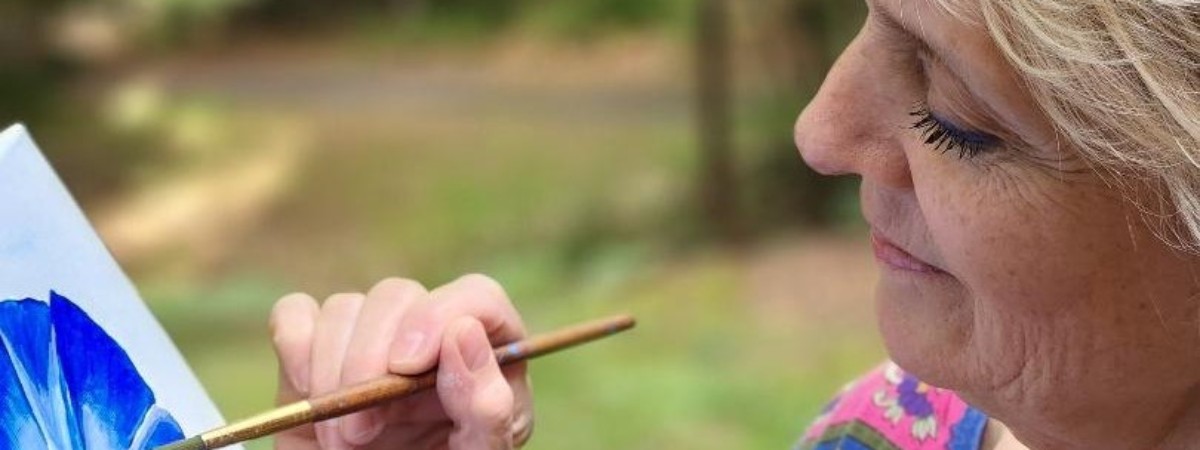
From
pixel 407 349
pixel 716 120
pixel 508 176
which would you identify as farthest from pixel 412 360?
pixel 508 176

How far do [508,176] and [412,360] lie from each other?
8518 mm

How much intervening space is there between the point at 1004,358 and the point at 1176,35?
26cm

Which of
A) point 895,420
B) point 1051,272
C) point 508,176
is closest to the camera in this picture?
point 1051,272

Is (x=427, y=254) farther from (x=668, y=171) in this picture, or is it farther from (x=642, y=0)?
(x=642, y=0)

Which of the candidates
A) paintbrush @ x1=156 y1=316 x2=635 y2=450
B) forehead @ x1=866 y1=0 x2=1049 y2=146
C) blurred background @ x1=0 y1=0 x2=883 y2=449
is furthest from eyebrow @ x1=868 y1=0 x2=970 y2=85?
blurred background @ x1=0 y1=0 x2=883 y2=449

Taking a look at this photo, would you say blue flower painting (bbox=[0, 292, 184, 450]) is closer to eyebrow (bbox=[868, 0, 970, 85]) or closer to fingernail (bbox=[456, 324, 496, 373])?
fingernail (bbox=[456, 324, 496, 373])

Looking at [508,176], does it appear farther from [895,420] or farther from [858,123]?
[858,123]

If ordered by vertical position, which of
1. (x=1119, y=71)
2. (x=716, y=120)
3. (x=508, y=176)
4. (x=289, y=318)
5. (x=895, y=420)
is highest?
(x=1119, y=71)

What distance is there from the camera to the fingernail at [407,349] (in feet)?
3.67

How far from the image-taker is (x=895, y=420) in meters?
1.33

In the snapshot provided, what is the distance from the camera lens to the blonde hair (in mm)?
841

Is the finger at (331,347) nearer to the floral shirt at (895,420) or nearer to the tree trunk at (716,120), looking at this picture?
the floral shirt at (895,420)

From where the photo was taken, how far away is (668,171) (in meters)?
8.91

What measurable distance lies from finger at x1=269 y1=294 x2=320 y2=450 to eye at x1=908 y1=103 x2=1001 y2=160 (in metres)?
0.52
